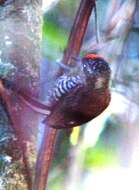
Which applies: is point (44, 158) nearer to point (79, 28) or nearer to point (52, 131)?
point (52, 131)

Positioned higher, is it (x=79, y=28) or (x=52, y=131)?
(x=79, y=28)

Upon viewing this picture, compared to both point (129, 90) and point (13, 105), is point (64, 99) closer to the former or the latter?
point (13, 105)

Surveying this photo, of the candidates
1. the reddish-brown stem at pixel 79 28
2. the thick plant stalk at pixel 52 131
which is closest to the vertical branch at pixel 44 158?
the thick plant stalk at pixel 52 131

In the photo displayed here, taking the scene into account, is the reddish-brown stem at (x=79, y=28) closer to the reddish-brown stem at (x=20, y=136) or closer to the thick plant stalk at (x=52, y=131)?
the thick plant stalk at (x=52, y=131)

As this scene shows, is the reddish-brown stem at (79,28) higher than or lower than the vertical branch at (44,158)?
higher

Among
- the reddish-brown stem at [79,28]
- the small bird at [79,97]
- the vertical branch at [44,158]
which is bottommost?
the vertical branch at [44,158]

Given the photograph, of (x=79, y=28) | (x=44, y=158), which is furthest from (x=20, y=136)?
(x=79, y=28)
